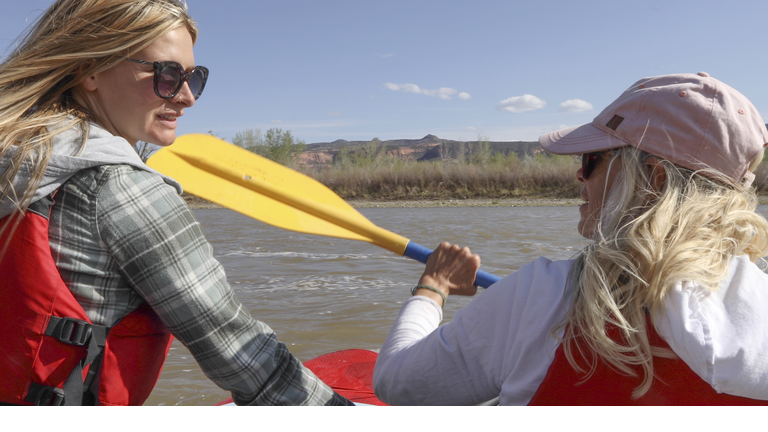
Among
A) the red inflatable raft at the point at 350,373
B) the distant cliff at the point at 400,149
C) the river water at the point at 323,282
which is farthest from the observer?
the distant cliff at the point at 400,149

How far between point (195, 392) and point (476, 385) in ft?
6.81

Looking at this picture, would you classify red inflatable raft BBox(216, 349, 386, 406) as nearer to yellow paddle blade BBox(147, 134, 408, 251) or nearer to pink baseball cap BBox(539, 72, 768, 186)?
yellow paddle blade BBox(147, 134, 408, 251)

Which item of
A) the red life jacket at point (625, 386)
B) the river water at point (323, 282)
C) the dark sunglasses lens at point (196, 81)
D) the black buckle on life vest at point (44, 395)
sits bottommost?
the river water at point (323, 282)

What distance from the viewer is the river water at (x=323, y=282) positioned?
3.22 m

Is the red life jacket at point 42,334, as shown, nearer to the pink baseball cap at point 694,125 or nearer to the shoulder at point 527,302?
the shoulder at point 527,302

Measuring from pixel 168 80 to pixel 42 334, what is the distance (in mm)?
613

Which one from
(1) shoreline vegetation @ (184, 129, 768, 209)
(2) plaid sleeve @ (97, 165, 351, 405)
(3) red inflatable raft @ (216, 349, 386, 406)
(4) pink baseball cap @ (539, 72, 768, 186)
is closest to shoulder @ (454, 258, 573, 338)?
(4) pink baseball cap @ (539, 72, 768, 186)

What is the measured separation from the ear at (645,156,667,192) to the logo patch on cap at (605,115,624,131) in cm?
10

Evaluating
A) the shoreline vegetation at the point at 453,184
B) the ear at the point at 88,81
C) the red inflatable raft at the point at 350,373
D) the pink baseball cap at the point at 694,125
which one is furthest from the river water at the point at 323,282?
the shoreline vegetation at the point at 453,184

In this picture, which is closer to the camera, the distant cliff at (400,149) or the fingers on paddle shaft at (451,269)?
the fingers on paddle shaft at (451,269)

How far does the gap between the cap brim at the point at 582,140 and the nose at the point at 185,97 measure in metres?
0.92

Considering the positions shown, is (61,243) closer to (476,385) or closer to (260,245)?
(476,385)

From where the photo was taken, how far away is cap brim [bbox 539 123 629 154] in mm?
1147

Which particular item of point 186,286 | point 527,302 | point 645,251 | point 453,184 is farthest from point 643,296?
point 453,184
